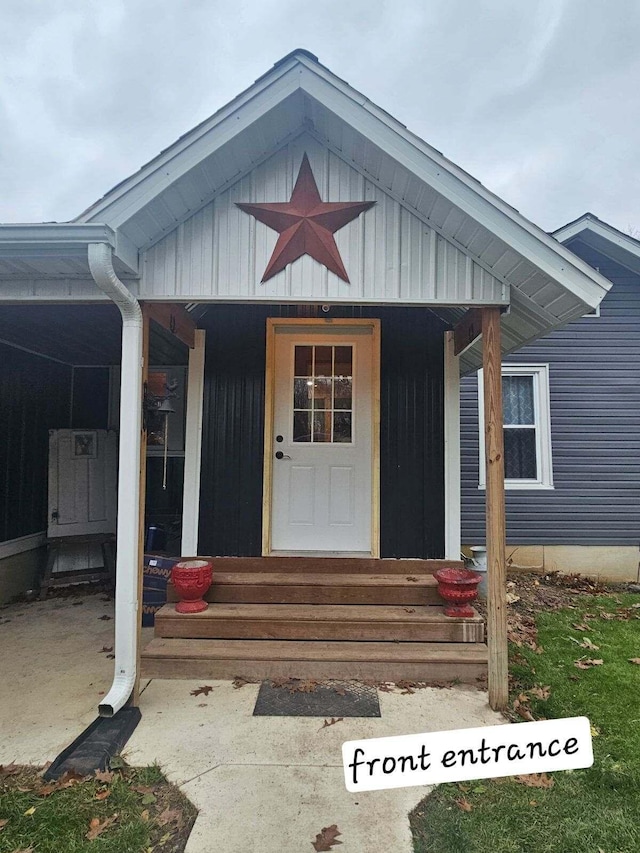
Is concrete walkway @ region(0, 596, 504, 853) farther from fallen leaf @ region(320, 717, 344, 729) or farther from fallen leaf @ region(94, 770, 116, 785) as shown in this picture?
fallen leaf @ region(94, 770, 116, 785)

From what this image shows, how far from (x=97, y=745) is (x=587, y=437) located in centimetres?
600

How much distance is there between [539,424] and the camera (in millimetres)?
6023

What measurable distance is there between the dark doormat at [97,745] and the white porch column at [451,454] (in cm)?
260

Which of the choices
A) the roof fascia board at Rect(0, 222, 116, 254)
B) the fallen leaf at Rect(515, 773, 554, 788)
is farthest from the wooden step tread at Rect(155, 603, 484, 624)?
the roof fascia board at Rect(0, 222, 116, 254)

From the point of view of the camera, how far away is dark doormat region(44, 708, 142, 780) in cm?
216

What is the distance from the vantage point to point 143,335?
2846mm

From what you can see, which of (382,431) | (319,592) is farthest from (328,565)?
(382,431)

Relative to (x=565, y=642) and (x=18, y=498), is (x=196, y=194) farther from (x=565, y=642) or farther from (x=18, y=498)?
(x=565, y=642)

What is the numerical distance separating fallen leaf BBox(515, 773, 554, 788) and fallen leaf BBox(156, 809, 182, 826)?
1528 mm

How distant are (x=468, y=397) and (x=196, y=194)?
4.29m

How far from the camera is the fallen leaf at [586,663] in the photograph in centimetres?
327

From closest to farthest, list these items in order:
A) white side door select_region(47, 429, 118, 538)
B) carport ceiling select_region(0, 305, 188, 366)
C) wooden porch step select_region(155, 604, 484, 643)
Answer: wooden porch step select_region(155, 604, 484, 643)
carport ceiling select_region(0, 305, 188, 366)
white side door select_region(47, 429, 118, 538)

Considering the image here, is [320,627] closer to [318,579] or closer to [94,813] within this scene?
[318,579]

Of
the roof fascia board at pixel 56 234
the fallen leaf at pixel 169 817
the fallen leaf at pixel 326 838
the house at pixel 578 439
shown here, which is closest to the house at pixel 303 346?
the roof fascia board at pixel 56 234
